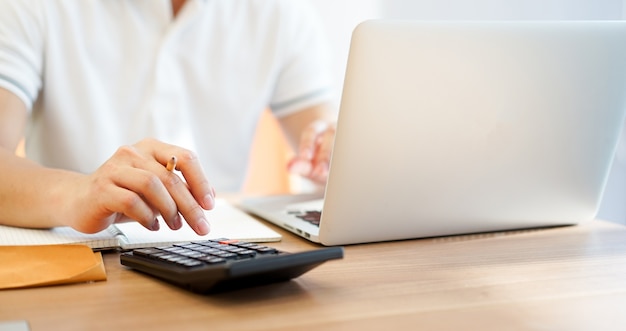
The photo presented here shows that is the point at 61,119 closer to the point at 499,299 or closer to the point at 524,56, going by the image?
the point at 524,56

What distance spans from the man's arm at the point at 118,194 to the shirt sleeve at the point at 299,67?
2.68 feet

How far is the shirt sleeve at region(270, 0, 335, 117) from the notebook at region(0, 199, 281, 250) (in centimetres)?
72

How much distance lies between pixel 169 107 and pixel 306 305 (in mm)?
959

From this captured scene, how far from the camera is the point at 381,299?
1.89 feet

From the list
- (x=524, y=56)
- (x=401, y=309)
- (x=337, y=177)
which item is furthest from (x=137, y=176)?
(x=524, y=56)

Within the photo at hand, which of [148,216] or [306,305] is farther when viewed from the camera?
[148,216]

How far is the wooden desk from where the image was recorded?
1.70 ft

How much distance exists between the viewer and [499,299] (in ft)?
1.91

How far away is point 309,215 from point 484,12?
1.48m

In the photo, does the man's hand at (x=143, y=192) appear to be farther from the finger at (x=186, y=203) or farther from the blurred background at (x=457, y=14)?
the blurred background at (x=457, y=14)

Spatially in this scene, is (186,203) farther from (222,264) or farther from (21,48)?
(21,48)

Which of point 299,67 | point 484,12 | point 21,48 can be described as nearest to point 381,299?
point 21,48

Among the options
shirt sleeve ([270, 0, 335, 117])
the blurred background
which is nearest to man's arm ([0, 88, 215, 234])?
shirt sleeve ([270, 0, 335, 117])

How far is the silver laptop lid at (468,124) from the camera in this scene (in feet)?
2.35
